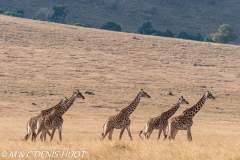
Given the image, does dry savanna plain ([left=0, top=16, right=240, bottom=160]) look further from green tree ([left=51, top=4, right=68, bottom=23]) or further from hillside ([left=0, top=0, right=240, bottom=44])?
hillside ([left=0, top=0, right=240, bottom=44])

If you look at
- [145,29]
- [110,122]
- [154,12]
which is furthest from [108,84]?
[154,12]

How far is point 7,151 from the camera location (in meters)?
18.2

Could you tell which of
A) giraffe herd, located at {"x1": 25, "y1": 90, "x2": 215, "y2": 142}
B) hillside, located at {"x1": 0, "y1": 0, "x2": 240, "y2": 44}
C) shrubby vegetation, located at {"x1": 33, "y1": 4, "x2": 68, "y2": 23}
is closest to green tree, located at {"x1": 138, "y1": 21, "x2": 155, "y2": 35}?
hillside, located at {"x1": 0, "y1": 0, "x2": 240, "y2": 44}

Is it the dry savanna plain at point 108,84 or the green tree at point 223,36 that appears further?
the green tree at point 223,36

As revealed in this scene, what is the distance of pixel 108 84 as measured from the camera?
59.8m

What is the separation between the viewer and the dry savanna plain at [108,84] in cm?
1934

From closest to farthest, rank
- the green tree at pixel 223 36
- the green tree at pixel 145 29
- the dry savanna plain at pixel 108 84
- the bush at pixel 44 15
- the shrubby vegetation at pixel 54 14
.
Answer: the dry savanna plain at pixel 108 84, the green tree at pixel 223 36, the bush at pixel 44 15, the shrubby vegetation at pixel 54 14, the green tree at pixel 145 29

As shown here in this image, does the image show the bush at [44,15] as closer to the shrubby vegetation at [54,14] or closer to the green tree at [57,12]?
the shrubby vegetation at [54,14]

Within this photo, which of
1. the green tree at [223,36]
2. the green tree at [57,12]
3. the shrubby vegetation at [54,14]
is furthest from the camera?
the green tree at [57,12]

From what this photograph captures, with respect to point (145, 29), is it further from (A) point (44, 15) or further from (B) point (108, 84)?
(B) point (108, 84)

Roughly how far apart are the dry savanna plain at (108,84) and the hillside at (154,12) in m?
40.8

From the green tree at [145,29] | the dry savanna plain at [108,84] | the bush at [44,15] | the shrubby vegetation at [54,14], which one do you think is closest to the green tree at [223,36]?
the green tree at [145,29]

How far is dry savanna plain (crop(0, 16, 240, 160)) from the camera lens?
19.3 metres

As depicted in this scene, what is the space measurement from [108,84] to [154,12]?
81062mm
